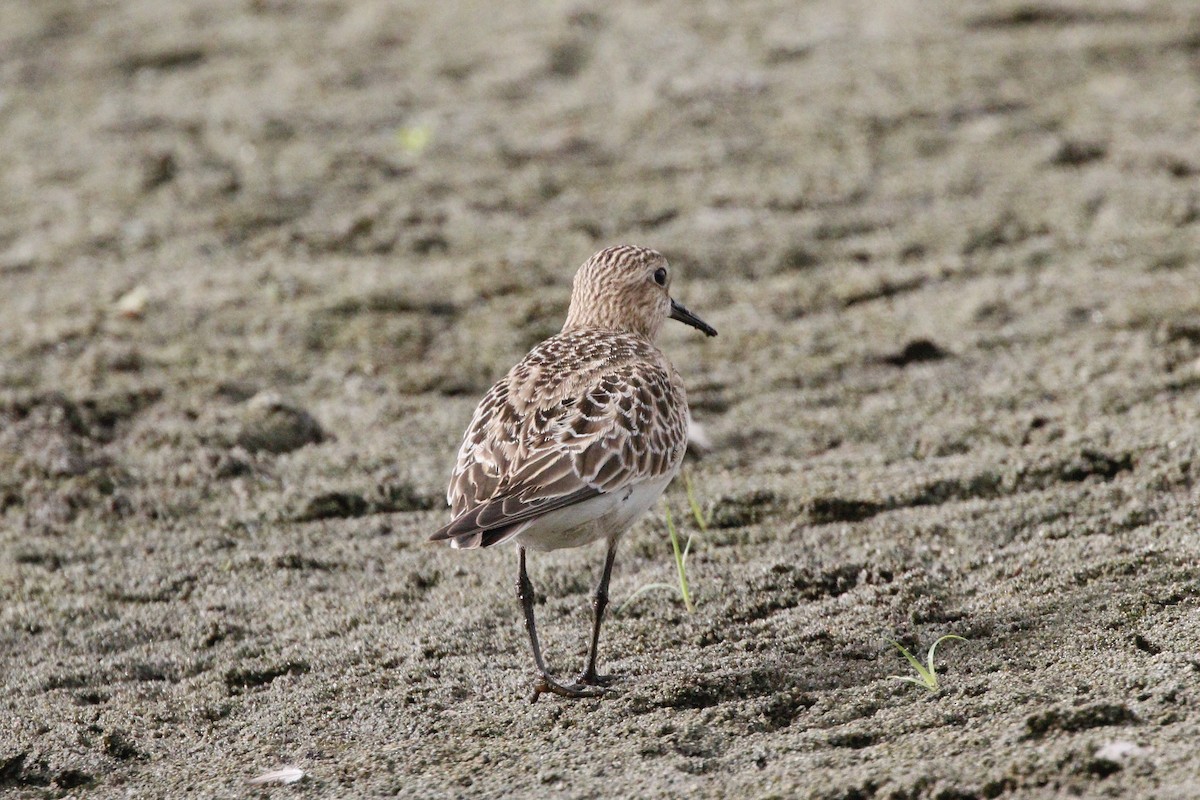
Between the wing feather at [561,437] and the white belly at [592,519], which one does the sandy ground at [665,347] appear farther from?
the wing feather at [561,437]

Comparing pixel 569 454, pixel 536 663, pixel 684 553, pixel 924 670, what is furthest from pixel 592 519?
pixel 924 670

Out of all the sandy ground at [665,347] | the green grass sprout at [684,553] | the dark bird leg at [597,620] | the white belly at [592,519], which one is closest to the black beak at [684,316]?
the sandy ground at [665,347]

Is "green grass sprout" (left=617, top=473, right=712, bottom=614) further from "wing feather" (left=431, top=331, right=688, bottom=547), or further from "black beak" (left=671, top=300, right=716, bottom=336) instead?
"black beak" (left=671, top=300, right=716, bottom=336)

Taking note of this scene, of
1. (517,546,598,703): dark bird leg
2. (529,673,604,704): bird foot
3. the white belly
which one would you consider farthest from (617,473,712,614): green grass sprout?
(529,673,604,704): bird foot

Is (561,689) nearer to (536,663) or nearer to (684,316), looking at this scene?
(536,663)

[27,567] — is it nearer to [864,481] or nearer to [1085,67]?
[864,481]

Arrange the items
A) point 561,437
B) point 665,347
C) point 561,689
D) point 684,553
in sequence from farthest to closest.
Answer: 1. point 665,347
2. point 684,553
3. point 561,437
4. point 561,689

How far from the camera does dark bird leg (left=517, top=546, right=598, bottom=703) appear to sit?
415 centimetres

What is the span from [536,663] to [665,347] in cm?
264

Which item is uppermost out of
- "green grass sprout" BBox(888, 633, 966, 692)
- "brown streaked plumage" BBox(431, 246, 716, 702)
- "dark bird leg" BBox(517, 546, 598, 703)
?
"brown streaked plumage" BBox(431, 246, 716, 702)

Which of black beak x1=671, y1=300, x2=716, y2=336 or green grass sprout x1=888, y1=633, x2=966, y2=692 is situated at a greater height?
black beak x1=671, y1=300, x2=716, y2=336

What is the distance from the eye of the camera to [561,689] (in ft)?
13.6

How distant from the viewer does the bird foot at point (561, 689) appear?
4145 mm

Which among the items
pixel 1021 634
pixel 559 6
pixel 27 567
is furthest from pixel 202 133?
pixel 1021 634
